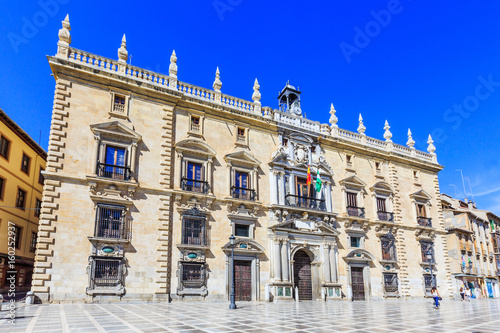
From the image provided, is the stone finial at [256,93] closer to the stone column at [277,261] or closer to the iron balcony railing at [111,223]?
the stone column at [277,261]

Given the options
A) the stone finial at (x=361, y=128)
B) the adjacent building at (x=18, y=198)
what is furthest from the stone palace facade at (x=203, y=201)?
the adjacent building at (x=18, y=198)

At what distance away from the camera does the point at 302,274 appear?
86.1 ft

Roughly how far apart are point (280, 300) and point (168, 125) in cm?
1318

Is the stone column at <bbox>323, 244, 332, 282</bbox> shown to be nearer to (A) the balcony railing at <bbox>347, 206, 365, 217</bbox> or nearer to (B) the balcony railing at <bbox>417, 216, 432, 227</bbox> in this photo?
(A) the balcony railing at <bbox>347, 206, 365, 217</bbox>

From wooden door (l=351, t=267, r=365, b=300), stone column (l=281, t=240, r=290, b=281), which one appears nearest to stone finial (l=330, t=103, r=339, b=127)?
stone column (l=281, t=240, r=290, b=281)

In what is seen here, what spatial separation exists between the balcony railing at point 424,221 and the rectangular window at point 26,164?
33310mm

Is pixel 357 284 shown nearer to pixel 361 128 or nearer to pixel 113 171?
pixel 361 128

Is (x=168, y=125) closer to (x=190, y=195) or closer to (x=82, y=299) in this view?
(x=190, y=195)

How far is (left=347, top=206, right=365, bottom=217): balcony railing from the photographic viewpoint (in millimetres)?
29438

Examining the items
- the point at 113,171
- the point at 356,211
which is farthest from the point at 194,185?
the point at 356,211

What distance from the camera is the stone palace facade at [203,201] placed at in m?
19.4

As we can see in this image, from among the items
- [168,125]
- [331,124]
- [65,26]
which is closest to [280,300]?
[168,125]

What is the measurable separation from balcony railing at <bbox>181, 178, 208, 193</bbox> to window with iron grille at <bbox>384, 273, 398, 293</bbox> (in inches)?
658

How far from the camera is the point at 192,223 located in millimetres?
22453
